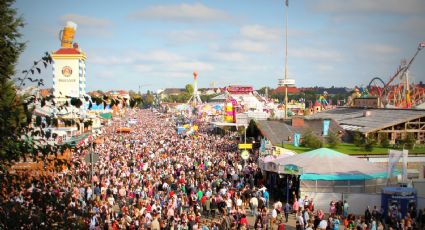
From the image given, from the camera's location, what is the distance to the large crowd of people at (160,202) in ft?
20.6

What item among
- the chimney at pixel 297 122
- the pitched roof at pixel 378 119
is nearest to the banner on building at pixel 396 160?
the pitched roof at pixel 378 119

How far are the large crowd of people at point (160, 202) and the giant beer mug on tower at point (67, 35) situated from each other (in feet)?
149

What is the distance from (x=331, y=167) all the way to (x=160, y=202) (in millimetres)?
7611

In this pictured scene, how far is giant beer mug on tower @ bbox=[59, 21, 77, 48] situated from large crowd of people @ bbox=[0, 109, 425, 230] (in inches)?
1785

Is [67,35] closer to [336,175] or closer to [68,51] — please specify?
[68,51]

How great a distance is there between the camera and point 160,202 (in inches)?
758

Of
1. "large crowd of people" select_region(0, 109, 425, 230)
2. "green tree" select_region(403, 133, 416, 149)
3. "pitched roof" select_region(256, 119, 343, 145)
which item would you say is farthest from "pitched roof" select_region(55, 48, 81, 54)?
"green tree" select_region(403, 133, 416, 149)

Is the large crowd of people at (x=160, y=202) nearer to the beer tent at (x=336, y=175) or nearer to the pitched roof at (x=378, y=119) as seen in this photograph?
the beer tent at (x=336, y=175)

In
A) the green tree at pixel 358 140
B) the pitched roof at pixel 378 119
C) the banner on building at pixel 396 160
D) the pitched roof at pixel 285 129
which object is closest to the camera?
the banner on building at pixel 396 160

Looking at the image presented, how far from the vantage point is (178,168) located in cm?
2806

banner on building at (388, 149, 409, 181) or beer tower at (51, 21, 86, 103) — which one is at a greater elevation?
beer tower at (51, 21, 86, 103)

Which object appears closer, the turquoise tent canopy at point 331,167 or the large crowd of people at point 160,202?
the large crowd of people at point 160,202

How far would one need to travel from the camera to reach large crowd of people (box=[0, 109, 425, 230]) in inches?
247

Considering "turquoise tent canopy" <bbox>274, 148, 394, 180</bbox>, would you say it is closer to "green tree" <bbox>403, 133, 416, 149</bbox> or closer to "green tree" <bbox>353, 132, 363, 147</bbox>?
"green tree" <bbox>403, 133, 416, 149</bbox>
